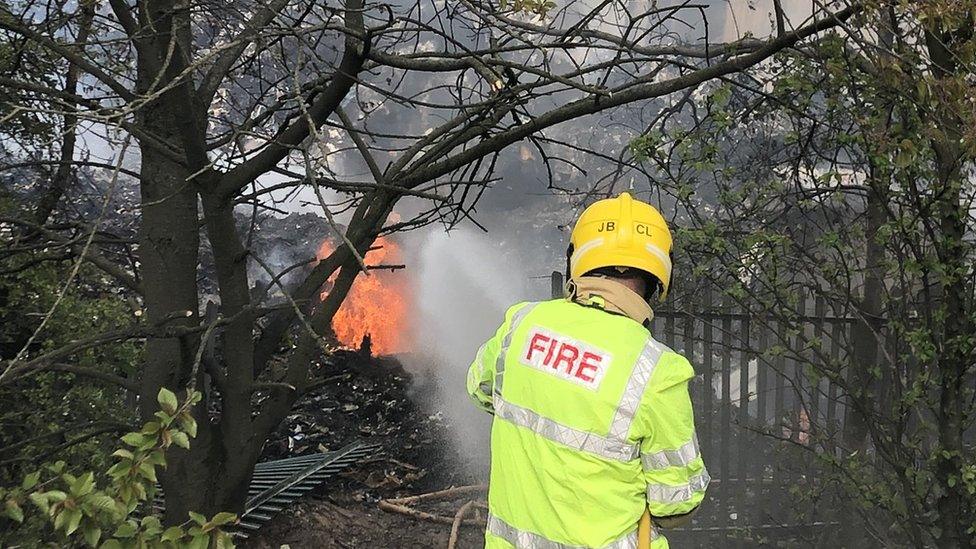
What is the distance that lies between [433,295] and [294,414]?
557cm

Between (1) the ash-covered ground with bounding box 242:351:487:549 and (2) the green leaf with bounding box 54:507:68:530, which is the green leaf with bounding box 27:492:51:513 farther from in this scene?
(1) the ash-covered ground with bounding box 242:351:487:549

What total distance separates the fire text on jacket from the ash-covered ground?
4.17 ft

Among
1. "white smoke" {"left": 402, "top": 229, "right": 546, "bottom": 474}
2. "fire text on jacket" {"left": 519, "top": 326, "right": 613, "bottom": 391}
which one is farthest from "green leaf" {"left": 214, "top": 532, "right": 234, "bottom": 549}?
"white smoke" {"left": 402, "top": 229, "right": 546, "bottom": 474}

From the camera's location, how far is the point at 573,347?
2.28 metres

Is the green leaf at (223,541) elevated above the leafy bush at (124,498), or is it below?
below

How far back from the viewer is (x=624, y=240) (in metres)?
2.42

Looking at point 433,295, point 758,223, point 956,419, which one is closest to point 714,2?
point 433,295

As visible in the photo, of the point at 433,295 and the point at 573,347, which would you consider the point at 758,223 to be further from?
the point at 433,295

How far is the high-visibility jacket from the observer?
2172 millimetres

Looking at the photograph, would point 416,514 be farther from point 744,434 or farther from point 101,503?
point 101,503

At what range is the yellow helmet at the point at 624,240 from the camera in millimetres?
2408

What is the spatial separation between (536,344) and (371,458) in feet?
14.9

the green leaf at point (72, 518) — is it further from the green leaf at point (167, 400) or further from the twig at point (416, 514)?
the twig at point (416, 514)

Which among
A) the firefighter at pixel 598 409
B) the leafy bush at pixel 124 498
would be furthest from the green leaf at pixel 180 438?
the firefighter at pixel 598 409
